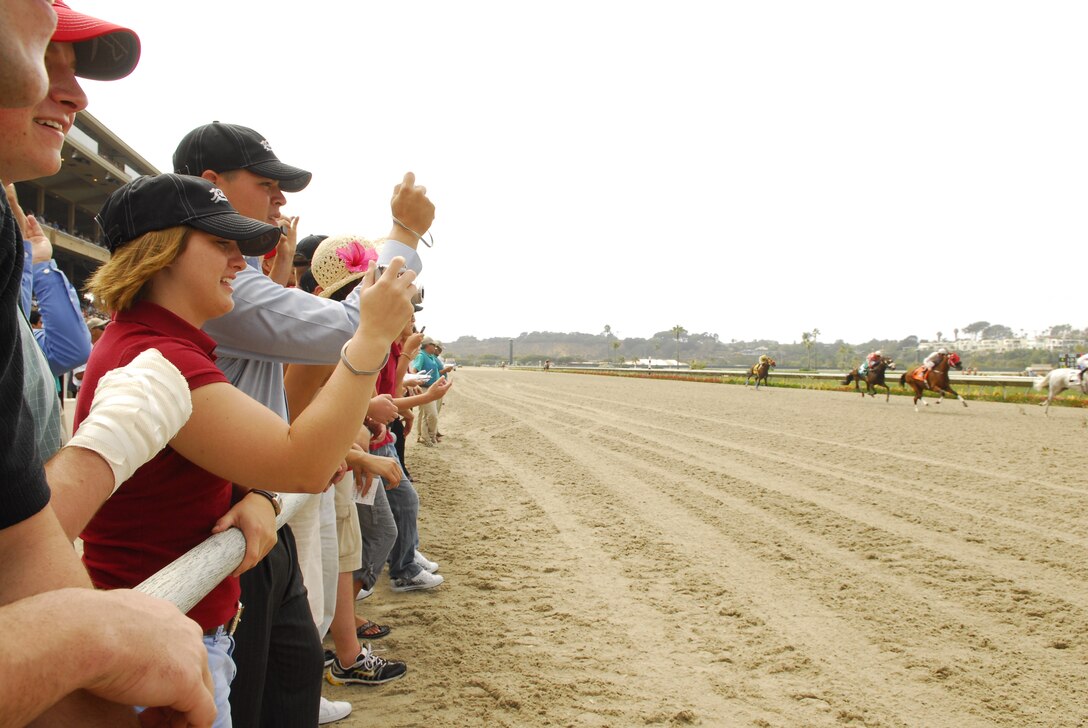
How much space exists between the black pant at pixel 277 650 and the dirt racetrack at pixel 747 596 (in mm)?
1142

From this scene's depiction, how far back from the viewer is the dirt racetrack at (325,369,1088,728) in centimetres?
305

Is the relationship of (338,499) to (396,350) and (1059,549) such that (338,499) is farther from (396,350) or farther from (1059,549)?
(1059,549)

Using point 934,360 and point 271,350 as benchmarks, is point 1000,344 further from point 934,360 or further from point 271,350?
point 271,350

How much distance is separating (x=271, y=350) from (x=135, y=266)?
1.61 ft

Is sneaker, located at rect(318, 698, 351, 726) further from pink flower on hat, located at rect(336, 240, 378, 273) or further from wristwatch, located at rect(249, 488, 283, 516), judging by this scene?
pink flower on hat, located at rect(336, 240, 378, 273)

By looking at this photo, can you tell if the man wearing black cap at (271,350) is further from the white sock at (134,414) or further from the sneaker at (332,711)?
the sneaker at (332,711)

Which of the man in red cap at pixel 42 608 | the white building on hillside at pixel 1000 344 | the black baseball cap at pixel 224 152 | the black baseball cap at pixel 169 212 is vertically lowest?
the man in red cap at pixel 42 608

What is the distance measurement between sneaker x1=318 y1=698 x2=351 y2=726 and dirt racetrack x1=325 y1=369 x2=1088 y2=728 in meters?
0.08

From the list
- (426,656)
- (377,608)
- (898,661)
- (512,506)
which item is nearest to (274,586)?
(426,656)

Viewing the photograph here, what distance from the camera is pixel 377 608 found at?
13.9 feet

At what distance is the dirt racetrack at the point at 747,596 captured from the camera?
305 centimetres

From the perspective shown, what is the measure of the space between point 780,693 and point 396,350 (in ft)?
9.07

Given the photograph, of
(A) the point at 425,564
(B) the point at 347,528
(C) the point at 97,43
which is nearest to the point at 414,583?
(A) the point at 425,564

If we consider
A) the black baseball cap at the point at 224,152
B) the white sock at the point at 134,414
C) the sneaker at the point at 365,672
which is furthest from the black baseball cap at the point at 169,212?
the sneaker at the point at 365,672
